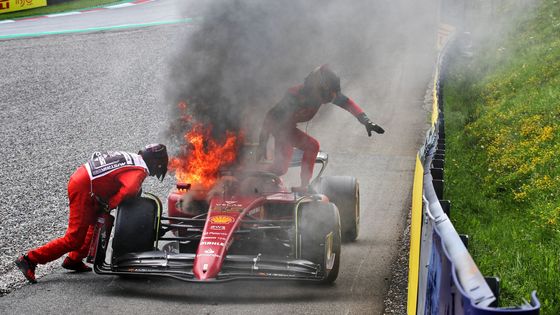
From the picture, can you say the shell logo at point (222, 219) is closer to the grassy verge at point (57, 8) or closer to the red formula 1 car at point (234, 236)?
the red formula 1 car at point (234, 236)

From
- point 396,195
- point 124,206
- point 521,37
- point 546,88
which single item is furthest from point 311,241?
point 521,37

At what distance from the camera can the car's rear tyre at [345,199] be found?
31.1 ft

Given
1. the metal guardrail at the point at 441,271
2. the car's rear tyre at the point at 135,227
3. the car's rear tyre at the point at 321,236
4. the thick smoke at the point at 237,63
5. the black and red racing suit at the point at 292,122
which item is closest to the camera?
the metal guardrail at the point at 441,271

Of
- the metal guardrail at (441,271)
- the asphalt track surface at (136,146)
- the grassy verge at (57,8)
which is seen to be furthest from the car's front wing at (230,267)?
the grassy verge at (57,8)

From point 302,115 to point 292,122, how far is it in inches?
5.7

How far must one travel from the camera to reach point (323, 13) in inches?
642

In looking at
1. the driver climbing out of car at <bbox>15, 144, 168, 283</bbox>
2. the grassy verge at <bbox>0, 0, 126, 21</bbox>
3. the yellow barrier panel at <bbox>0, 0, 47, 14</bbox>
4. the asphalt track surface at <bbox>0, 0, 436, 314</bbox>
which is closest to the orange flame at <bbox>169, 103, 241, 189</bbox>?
the driver climbing out of car at <bbox>15, 144, 168, 283</bbox>

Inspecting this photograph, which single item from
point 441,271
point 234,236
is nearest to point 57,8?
point 234,236

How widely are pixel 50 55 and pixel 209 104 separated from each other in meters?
16.4

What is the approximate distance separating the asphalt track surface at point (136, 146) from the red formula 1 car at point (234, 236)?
0.93 feet

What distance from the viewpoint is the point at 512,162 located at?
440 inches

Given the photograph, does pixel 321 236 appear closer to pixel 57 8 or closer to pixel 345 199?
pixel 345 199

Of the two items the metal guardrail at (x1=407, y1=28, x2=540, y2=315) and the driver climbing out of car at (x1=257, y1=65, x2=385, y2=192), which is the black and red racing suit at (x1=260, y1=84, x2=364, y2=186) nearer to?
the driver climbing out of car at (x1=257, y1=65, x2=385, y2=192)

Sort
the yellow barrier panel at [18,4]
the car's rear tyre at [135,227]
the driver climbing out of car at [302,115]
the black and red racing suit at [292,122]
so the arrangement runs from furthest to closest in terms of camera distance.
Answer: the yellow barrier panel at [18,4] < the black and red racing suit at [292,122] < the driver climbing out of car at [302,115] < the car's rear tyre at [135,227]
